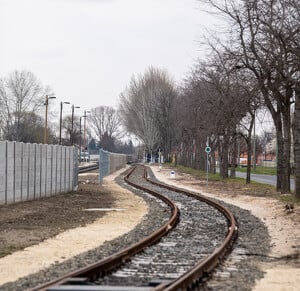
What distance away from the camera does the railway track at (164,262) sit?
Answer: 8891 mm

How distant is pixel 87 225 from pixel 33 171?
9.64 metres

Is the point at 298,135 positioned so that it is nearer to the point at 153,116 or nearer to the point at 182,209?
the point at 182,209

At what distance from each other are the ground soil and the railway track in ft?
3.70

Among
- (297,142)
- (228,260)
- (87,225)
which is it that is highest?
(297,142)

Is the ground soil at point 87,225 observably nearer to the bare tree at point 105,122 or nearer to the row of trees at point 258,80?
the row of trees at point 258,80

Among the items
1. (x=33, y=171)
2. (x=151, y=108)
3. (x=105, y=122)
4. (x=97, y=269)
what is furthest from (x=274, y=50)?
(x=105, y=122)

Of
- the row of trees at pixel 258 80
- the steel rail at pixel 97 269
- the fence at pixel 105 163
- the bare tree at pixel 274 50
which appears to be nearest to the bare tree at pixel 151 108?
the fence at pixel 105 163

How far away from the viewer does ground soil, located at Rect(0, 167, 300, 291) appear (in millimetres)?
11173

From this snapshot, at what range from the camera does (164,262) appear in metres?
11.5

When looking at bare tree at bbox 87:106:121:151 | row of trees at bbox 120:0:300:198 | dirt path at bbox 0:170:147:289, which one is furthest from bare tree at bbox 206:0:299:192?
bare tree at bbox 87:106:121:151

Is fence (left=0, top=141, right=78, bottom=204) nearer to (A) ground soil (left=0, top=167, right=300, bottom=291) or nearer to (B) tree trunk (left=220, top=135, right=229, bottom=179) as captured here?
(A) ground soil (left=0, top=167, right=300, bottom=291)

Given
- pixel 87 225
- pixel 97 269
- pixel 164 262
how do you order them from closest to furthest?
pixel 97 269, pixel 164 262, pixel 87 225

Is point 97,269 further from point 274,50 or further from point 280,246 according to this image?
point 274,50

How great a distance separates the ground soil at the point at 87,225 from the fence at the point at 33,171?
59 cm
